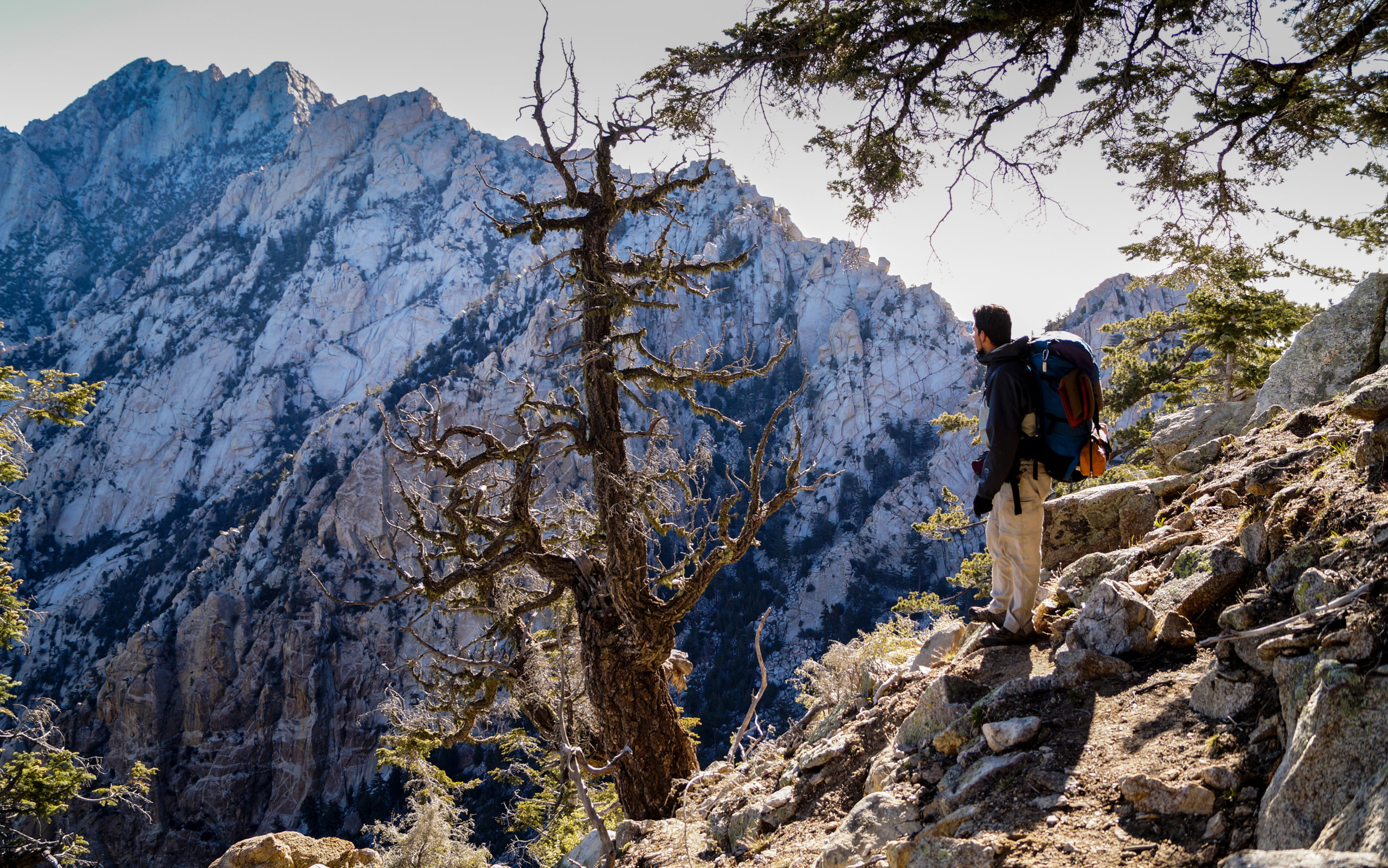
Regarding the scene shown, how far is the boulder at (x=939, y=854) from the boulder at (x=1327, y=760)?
2.28 feet

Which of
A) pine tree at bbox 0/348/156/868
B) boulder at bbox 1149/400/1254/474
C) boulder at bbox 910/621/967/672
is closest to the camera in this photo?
boulder at bbox 910/621/967/672

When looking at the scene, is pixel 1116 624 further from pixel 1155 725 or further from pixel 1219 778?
pixel 1219 778

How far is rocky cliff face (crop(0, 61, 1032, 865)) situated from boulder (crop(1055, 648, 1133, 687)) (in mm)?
13749

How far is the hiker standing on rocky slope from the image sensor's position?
3316 millimetres

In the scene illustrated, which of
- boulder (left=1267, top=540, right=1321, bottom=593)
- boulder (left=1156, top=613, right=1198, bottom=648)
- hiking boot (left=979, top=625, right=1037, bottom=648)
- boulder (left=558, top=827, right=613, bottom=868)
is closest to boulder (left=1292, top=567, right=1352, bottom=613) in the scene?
boulder (left=1267, top=540, right=1321, bottom=593)

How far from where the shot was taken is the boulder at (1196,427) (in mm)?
7020

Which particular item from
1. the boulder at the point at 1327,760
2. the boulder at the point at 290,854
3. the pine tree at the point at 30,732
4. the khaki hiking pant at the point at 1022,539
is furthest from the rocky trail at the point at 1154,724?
the pine tree at the point at 30,732

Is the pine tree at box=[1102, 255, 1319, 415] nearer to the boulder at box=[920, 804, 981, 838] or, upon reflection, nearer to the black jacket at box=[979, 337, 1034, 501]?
the black jacket at box=[979, 337, 1034, 501]

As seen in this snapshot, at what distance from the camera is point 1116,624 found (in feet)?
9.55

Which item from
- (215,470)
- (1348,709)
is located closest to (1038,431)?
(1348,709)

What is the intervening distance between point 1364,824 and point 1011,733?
125 cm

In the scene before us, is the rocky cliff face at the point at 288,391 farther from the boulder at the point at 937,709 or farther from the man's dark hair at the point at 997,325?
the boulder at the point at 937,709

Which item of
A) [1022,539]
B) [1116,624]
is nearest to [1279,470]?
[1022,539]

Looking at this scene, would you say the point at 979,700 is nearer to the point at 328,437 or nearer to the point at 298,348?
the point at 328,437
